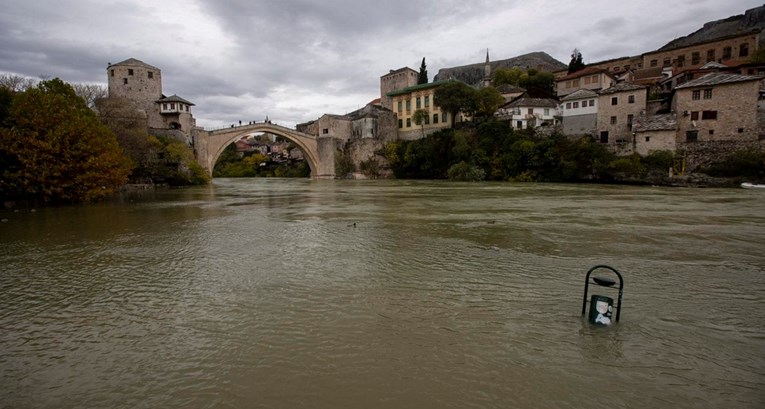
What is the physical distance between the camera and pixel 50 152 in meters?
16.9

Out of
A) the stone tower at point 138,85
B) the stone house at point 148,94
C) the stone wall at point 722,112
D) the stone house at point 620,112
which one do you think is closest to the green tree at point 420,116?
the stone house at point 620,112

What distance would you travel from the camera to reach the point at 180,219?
13875mm

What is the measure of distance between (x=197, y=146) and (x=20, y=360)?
4217 centimetres

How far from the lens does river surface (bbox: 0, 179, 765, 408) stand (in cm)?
332

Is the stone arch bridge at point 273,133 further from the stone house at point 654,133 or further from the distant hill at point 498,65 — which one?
the distant hill at point 498,65

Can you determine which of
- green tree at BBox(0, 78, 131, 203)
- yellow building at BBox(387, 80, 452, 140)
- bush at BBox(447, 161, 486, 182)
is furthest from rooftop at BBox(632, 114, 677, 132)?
green tree at BBox(0, 78, 131, 203)

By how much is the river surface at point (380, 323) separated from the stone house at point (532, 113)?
33.8 metres

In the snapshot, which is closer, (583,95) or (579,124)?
(583,95)

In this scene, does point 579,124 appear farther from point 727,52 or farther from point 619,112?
point 727,52

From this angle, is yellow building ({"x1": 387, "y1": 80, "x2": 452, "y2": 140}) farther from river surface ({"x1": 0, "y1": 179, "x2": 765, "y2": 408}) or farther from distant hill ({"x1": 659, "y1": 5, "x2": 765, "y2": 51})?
river surface ({"x1": 0, "y1": 179, "x2": 765, "y2": 408})

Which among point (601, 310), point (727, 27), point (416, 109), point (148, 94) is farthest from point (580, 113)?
point (148, 94)

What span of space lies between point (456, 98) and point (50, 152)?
1486 inches

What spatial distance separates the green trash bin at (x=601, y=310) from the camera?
173 inches

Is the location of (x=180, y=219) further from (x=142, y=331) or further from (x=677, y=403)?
(x=677, y=403)
